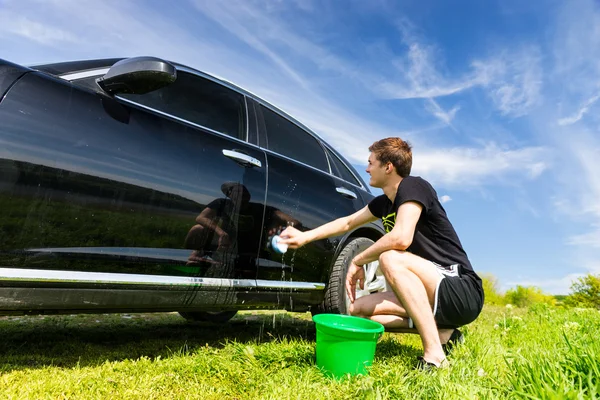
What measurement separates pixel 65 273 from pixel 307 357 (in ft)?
4.00

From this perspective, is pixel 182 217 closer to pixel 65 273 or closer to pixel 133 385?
pixel 65 273

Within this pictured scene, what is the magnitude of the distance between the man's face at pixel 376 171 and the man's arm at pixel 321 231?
24cm

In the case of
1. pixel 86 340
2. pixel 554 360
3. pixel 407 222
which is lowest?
pixel 86 340

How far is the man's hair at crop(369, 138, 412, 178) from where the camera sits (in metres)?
2.47

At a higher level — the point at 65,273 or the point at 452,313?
the point at 452,313

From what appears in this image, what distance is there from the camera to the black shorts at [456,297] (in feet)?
7.45

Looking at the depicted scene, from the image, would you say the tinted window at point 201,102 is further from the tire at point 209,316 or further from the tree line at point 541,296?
the tree line at point 541,296

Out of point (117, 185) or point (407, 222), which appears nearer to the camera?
point (117, 185)

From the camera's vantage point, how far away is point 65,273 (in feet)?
5.96

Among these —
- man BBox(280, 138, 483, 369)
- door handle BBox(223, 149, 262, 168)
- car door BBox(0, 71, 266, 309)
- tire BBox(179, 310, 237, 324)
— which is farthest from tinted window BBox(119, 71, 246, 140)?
tire BBox(179, 310, 237, 324)

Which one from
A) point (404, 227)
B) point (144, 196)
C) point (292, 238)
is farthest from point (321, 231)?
point (144, 196)

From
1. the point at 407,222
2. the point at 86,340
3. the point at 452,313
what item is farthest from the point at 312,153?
the point at 86,340

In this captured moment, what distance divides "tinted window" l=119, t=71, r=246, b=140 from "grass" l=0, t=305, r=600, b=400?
1.31 m

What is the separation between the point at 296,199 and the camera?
9.43 feet
